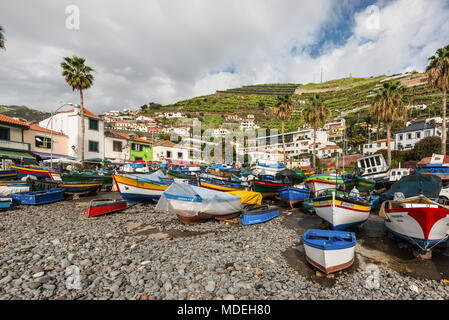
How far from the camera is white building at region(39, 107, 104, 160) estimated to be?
35156 millimetres

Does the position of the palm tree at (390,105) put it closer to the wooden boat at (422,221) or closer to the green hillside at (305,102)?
the wooden boat at (422,221)

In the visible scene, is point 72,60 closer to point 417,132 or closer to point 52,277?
point 52,277

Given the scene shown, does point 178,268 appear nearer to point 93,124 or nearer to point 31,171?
point 31,171

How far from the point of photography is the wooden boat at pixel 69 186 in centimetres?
1792

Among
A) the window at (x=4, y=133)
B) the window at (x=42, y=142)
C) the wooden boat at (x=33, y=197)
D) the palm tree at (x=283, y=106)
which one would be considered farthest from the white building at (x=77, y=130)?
the palm tree at (x=283, y=106)

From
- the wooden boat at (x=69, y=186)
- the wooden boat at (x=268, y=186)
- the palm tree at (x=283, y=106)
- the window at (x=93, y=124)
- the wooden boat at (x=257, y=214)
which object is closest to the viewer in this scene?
the wooden boat at (x=257, y=214)

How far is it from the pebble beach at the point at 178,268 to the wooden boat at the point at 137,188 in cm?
474

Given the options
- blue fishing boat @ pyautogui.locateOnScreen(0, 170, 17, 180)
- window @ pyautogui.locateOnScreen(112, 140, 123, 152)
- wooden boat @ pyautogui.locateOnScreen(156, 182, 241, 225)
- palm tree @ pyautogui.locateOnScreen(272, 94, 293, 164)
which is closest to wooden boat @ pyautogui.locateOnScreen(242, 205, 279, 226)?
wooden boat @ pyautogui.locateOnScreen(156, 182, 241, 225)

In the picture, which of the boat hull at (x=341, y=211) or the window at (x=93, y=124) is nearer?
the boat hull at (x=341, y=211)

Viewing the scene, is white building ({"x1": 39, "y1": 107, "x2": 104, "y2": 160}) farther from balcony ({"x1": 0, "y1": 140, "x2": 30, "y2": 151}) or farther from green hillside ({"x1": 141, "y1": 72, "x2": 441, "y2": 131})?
green hillside ({"x1": 141, "y1": 72, "x2": 441, "y2": 131})

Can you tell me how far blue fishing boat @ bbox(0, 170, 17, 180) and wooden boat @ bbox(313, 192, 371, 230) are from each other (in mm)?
28552

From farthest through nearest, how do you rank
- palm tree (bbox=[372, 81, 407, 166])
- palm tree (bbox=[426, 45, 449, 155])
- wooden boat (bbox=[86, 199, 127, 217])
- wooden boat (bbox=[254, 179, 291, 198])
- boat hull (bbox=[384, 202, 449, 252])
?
palm tree (bbox=[372, 81, 407, 166])
palm tree (bbox=[426, 45, 449, 155])
wooden boat (bbox=[254, 179, 291, 198])
wooden boat (bbox=[86, 199, 127, 217])
boat hull (bbox=[384, 202, 449, 252])
